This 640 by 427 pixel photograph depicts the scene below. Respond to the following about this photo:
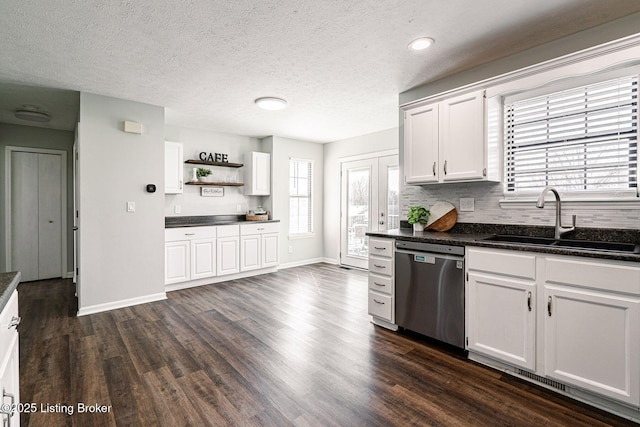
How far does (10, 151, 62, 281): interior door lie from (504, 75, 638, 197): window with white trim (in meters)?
6.54

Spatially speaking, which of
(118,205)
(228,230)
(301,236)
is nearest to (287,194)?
(301,236)

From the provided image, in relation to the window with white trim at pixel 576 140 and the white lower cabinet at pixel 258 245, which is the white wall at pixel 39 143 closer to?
the white lower cabinet at pixel 258 245

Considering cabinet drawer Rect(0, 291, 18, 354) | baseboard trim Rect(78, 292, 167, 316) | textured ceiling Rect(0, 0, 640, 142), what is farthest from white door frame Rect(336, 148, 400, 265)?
cabinet drawer Rect(0, 291, 18, 354)

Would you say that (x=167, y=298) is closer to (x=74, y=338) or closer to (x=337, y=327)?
(x=74, y=338)

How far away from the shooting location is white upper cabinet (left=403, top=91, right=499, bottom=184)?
2.66 meters

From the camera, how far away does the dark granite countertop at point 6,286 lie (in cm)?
104

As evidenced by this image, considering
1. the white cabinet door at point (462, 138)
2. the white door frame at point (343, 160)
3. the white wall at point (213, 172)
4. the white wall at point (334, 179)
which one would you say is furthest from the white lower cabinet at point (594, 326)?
the white wall at point (213, 172)

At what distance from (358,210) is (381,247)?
2.83m

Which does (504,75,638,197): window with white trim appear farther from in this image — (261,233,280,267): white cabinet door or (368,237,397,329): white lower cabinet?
(261,233,280,267): white cabinet door

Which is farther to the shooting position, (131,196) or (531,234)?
(131,196)

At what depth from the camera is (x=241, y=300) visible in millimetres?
3975

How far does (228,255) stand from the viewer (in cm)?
494

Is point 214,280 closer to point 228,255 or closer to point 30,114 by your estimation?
point 228,255

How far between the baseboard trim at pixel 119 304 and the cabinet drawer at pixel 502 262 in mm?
3643
